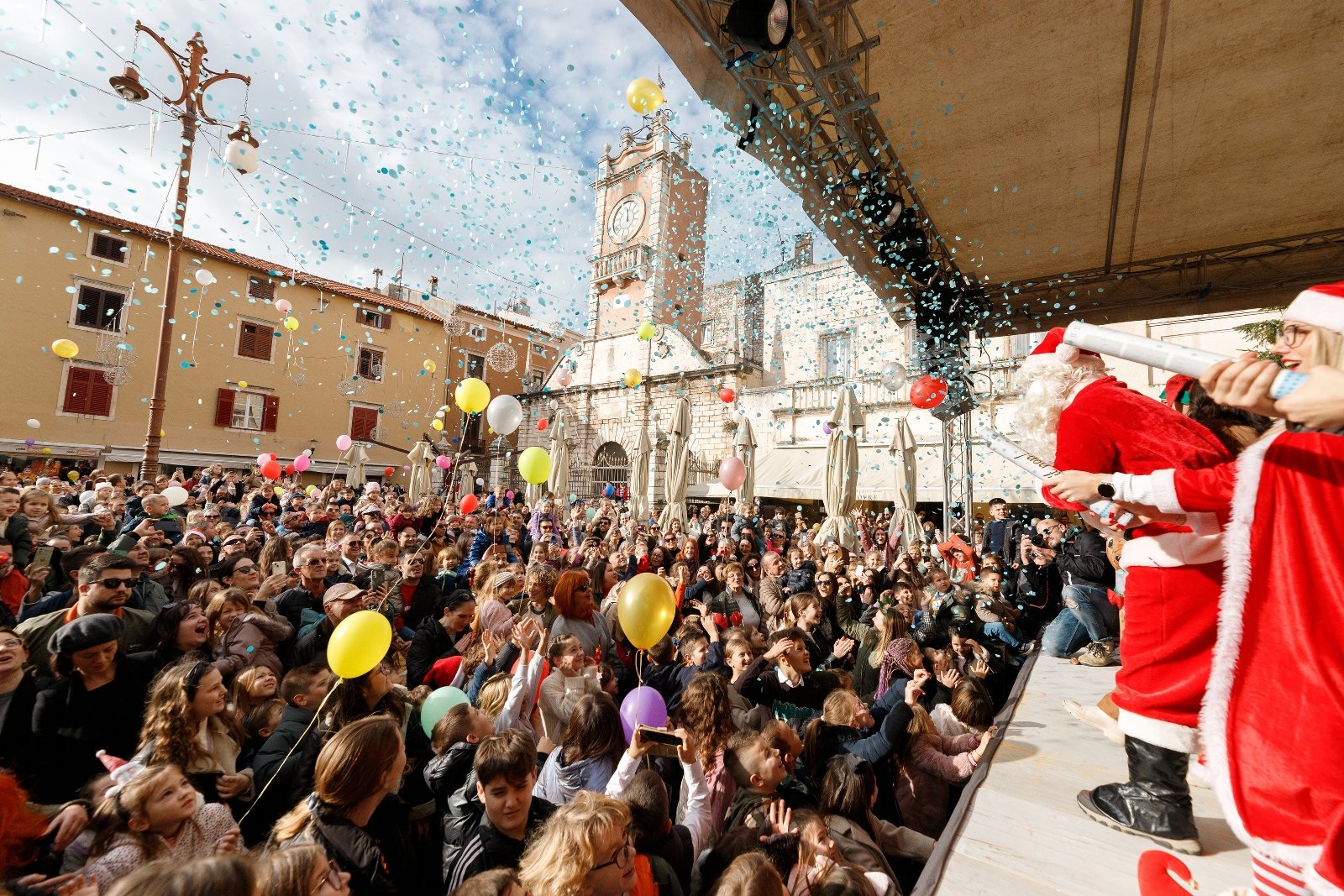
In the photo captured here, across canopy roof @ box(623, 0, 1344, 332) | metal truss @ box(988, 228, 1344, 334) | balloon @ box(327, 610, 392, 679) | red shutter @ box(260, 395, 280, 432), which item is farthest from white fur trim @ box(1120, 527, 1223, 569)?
red shutter @ box(260, 395, 280, 432)

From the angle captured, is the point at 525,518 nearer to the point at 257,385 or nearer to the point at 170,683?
the point at 170,683

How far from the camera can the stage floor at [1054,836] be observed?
1.69m

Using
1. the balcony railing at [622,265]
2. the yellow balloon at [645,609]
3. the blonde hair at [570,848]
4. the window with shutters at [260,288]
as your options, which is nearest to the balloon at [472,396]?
the yellow balloon at [645,609]

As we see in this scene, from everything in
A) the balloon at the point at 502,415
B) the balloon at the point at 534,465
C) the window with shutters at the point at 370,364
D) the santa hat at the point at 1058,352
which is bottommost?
the balloon at the point at 534,465

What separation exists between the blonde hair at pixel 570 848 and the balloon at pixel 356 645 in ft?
4.28

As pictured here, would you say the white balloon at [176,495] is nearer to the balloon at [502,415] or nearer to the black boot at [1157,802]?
the balloon at [502,415]

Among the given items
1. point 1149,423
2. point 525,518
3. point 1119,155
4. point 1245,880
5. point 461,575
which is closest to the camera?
point 1245,880

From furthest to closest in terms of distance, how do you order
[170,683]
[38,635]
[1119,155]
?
[1119,155], [38,635], [170,683]

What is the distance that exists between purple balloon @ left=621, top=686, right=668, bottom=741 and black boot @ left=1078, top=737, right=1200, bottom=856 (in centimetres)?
178

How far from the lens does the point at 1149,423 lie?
75.0 inches

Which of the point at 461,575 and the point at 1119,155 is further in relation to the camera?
the point at 461,575

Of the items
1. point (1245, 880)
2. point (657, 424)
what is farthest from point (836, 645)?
point (657, 424)

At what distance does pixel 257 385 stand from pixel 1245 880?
25913 mm

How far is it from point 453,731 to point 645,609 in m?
1.17
